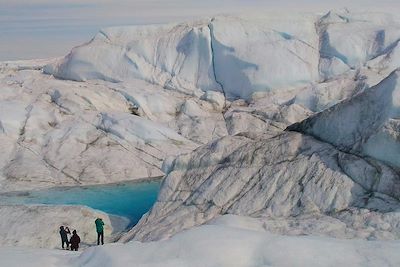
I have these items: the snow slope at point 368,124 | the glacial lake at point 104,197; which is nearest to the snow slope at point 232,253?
the snow slope at point 368,124

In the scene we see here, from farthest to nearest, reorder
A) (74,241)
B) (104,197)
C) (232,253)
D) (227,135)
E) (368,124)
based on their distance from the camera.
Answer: (104,197)
(227,135)
(74,241)
(368,124)
(232,253)

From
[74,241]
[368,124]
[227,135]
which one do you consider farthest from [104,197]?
[368,124]

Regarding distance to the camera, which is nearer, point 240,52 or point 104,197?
point 104,197

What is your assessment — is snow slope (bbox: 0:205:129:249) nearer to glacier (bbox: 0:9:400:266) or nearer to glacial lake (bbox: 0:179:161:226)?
glacier (bbox: 0:9:400:266)

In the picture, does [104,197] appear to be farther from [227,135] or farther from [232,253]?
[232,253]

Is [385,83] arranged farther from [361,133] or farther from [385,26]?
[385,26]

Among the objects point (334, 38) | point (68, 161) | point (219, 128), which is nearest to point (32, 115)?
point (68, 161)

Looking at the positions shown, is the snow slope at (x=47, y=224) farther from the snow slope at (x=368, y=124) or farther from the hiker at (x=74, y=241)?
the snow slope at (x=368, y=124)

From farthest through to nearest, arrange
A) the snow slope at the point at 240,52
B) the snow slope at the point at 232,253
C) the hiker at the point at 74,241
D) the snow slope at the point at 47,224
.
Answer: the snow slope at the point at 240,52, the snow slope at the point at 47,224, the hiker at the point at 74,241, the snow slope at the point at 232,253

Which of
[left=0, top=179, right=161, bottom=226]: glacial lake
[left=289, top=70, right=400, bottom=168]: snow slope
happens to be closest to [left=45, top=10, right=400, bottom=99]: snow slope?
[left=0, top=179, right=161, bottom=226]: glacial lake

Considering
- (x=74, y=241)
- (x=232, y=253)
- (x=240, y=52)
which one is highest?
(x=232, y=253)
